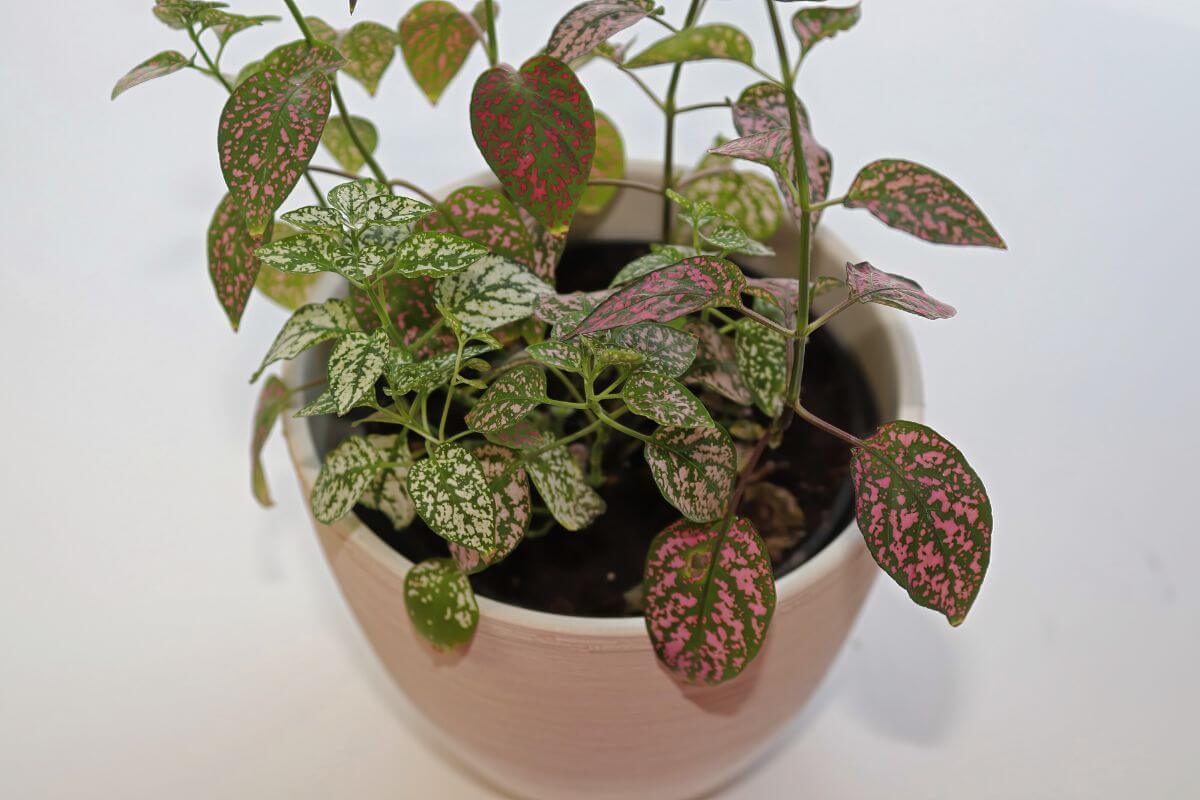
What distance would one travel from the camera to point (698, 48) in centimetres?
100

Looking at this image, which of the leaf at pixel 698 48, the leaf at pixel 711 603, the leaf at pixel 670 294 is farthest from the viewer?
the leaf at pixel 698 48

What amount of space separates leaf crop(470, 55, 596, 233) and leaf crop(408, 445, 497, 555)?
7.0 inches

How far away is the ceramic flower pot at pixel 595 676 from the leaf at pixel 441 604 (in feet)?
0.05

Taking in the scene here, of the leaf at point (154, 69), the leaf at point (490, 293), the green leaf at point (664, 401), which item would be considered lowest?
the green leaf at point (664, 401)

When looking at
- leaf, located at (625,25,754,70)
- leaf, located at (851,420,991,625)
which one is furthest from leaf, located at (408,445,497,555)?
leaf, located at (625,25,754,70)

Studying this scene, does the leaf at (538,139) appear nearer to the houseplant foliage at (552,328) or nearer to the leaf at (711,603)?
the houseplant foliage at (552,328)

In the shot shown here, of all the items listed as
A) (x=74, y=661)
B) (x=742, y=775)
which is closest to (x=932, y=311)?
(x=742, y=775)

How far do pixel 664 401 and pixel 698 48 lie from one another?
1.27 ft

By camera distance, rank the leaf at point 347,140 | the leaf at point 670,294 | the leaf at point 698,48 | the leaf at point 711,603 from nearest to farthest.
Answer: the leaf at point 670,294 → the leaf at point 711,603 → the leaf at point 698,48 → the leaf at point 347,140

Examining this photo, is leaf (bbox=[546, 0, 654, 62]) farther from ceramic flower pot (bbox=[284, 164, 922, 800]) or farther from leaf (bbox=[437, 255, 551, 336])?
ceramic flower pot (bbox=[284, 164, 922, 800])

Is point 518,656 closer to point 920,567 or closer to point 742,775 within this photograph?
point 920,567

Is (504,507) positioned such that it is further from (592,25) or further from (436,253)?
(592,25)

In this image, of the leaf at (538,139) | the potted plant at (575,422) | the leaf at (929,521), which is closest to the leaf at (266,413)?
the potted plant at (575,422)

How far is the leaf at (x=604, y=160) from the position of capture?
1.17m
